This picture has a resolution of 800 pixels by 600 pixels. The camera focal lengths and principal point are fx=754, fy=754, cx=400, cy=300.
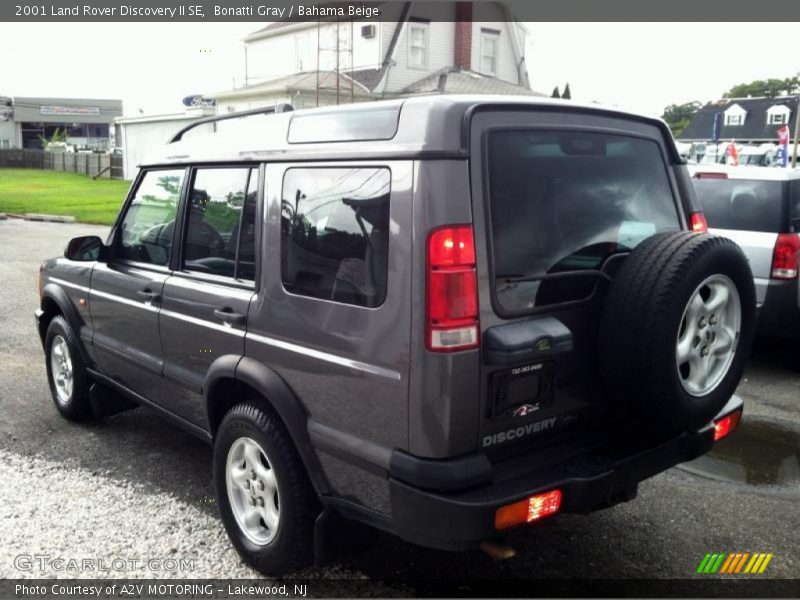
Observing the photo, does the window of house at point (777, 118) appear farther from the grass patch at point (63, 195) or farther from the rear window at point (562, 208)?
the rear window at point (562, 208)

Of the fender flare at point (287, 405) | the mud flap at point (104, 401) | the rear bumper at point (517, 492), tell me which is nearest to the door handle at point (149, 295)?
the fender flare at point (287, 405)

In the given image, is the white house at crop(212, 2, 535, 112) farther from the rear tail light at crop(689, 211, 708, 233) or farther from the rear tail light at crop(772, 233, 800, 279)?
the rear tail light at crop(689, 211, 708, 233)

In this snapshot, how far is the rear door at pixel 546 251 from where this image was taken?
2695 mm

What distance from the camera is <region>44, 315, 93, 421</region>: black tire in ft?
16.6

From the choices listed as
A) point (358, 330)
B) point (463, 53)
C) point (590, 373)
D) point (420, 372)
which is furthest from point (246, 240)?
point (463, 53)

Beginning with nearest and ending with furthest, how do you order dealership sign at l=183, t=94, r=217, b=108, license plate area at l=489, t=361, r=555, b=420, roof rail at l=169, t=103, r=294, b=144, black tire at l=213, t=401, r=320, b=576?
1. license plate area at l=489, t=361, r=555, b=420
2. black tire at l=213, t=401, r=320, b=576
3. roof rail at l=169, t=103, r=294, b=144
4. dealership sign at l=183, t=94, r=217, b=108

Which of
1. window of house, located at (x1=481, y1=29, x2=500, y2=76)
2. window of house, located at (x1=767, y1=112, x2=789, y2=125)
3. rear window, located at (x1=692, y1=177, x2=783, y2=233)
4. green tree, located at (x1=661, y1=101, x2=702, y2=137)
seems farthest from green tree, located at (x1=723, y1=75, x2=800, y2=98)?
rear window, located at (x1=692, y1=177, x2=783, y2=233)

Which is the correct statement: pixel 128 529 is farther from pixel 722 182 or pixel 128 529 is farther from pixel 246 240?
pixel 722 182

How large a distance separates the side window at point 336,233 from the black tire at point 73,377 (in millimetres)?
2587

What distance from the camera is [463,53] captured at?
1143 inches

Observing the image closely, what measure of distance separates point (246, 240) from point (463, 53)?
27385 millimetres

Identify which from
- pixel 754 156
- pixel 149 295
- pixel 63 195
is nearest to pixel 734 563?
pixel 149 295

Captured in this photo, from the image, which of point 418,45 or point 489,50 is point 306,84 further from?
point 489,50
